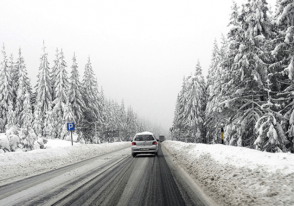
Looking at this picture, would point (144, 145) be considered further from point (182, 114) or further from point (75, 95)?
point (182, 114)

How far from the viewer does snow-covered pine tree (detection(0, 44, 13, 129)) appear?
4062 centimetres

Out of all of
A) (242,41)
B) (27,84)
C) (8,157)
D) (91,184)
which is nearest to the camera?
(91,184)

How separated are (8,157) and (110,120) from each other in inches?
2577

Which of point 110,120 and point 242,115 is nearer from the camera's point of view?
point 242,115

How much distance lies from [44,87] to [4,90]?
6922mm

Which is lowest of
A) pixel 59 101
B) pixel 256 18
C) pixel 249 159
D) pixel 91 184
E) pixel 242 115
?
pixel 91 184

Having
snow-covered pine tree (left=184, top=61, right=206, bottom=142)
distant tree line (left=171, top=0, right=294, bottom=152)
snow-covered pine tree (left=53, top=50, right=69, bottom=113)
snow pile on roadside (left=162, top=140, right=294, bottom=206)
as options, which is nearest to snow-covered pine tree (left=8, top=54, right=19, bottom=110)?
snow-covered pine tree (left=53, top=50, right=69, bottom=113)

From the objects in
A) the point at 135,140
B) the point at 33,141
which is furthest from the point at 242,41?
the point at 33,141

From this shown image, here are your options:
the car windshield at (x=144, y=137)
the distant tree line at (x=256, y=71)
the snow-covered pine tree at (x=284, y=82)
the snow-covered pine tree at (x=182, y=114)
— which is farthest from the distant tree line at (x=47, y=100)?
the snow-covered pine tree at (x=284, y=82)

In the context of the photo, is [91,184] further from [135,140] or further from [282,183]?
[135,140]

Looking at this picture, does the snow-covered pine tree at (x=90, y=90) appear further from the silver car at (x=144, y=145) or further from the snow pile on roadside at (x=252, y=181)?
the snow pile on roadside at (x=252, y=181)

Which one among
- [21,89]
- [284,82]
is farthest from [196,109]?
[21,89]

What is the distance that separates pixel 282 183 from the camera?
4699mm

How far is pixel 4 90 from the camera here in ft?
133
